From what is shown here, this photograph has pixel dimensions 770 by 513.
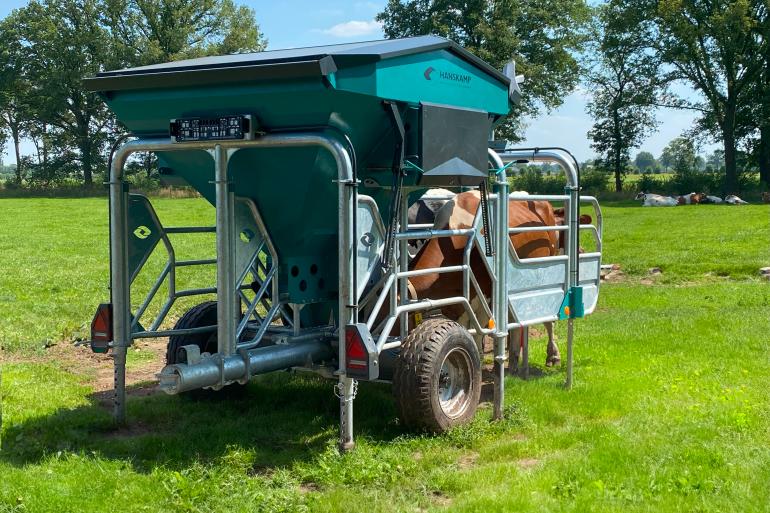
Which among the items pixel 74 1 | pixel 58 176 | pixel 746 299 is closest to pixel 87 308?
pixel 746 299

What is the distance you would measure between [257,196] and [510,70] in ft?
9.58

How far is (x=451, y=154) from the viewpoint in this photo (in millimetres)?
6559

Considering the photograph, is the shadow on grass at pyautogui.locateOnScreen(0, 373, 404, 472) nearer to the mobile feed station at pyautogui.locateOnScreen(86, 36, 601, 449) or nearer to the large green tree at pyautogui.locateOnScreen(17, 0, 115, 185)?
the mobile feed station at pyautogui.locateOnScreen(86, 36, 601, 449)

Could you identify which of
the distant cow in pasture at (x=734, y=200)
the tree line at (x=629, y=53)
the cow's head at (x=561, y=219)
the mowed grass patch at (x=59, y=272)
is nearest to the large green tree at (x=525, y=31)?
the tree line at (x=629, y=53)

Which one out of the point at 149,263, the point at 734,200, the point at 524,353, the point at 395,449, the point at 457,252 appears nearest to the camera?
the point at 395,449

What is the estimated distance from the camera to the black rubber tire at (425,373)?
6.27m

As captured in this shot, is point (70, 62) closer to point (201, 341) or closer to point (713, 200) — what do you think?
point (713, 200)

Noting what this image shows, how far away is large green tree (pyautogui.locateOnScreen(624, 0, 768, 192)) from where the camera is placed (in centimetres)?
4688

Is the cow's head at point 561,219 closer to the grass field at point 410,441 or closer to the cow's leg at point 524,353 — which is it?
the cow's leg at point 524,353

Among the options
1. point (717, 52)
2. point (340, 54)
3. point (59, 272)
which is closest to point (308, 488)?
point (340, 54)

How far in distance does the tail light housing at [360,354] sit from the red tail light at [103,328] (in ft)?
6.53

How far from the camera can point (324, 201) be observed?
652 cm

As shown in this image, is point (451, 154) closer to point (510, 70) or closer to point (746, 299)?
point (510, 70)

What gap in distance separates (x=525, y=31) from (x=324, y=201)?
49065mm
